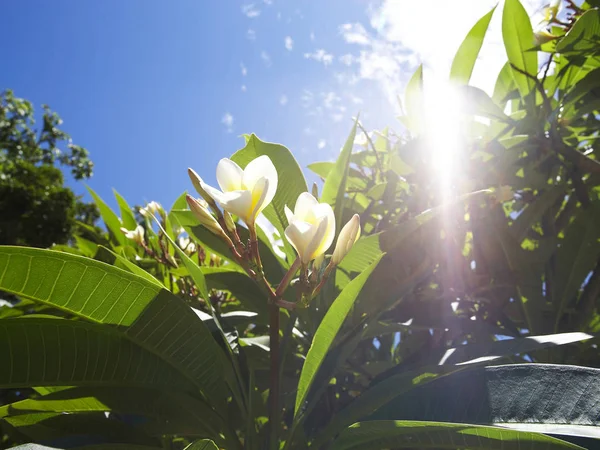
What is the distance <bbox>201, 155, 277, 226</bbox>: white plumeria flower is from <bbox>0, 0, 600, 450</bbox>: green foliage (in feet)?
0.13

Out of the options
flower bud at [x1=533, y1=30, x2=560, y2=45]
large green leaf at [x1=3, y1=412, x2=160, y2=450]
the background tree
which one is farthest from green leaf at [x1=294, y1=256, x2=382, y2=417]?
the background tree

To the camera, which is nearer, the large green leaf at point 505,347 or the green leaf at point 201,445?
the green leaf at point 201,445

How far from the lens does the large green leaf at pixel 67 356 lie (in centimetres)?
62

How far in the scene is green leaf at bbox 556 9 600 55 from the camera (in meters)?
Answer: 1.16

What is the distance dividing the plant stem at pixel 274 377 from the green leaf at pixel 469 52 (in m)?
0.95

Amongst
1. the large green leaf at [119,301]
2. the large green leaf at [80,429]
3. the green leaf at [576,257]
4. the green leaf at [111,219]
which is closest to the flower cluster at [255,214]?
the large green leaf at [119,301]

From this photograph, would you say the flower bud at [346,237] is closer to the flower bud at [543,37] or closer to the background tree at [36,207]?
the flower bud at [543,37]

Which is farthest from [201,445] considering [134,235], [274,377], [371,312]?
[134,235]

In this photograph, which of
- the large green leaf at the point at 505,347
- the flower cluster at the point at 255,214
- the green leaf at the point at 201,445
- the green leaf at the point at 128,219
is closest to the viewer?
the green leaf at the point at 201,445

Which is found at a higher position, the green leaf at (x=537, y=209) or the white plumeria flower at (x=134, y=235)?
the white plumeria flower at (x=134, y=235)

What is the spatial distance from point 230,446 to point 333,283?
365 millimetres

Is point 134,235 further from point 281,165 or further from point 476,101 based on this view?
point 476,101

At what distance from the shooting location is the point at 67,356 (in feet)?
2.15

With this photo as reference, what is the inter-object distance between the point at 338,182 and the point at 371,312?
0.90ft
